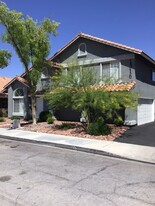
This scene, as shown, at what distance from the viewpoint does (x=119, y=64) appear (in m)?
19.8

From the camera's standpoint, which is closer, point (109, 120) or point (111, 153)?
point (111, 153)

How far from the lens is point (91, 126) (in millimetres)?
15648

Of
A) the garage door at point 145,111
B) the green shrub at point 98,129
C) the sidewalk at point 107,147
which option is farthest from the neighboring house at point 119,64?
the sidewalk at point 107,147

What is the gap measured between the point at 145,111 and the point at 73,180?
15.8 metres

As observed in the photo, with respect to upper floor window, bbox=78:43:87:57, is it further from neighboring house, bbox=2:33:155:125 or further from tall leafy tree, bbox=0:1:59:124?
tall leafy tree, bbox=0:1:59:124

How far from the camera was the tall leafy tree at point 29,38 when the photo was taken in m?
19.3

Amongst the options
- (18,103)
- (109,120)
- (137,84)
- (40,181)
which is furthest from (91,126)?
(18,103)

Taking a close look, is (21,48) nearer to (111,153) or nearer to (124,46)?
(124,46)

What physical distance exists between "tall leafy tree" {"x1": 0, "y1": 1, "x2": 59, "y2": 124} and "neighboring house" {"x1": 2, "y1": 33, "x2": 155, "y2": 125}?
236 cm

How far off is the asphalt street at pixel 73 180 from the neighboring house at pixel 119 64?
8.05 m

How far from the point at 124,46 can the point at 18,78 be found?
1208cm

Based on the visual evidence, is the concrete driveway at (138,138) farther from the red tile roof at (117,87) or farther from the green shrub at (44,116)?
the green shrub at (44,116)

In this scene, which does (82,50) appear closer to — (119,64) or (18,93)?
(119,64)

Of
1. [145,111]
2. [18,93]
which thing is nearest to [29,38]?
[18,93]
